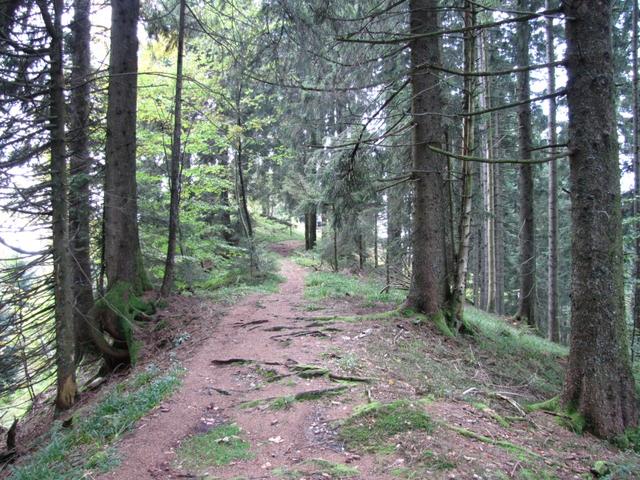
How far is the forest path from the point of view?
12.1 ft

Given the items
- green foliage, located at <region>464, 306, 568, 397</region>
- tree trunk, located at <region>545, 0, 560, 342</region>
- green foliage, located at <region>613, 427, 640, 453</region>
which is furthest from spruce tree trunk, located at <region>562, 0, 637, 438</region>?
tree trunk, located at <region>545, 0, 560, 342</region>

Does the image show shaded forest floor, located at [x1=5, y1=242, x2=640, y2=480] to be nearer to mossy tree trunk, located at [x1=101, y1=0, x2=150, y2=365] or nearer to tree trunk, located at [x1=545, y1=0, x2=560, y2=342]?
mossy tree trunk, located at [x1=101, y1=0, x2=150, y2=365]

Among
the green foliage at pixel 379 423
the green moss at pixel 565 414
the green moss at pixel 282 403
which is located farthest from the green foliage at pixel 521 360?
the green moss at pixel 282 403

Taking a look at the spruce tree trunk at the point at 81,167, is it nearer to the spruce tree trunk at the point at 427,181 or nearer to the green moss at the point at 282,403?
the green moss at the point at 282,403

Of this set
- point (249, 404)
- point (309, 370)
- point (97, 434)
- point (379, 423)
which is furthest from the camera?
point (309, 370)

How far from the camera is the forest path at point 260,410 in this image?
3.68m

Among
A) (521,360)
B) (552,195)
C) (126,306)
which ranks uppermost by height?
(552,195)

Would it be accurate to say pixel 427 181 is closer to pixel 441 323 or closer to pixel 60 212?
pixel 441 323

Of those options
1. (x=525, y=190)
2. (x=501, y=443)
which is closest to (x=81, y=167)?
(x=501, y=443)

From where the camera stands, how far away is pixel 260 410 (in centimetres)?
488

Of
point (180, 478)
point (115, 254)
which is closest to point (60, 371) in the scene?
point (115, 254)

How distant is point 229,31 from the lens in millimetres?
11000

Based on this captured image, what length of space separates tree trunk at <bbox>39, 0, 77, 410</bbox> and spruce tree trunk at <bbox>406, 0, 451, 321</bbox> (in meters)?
5.96

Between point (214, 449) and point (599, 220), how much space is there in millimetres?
4984
